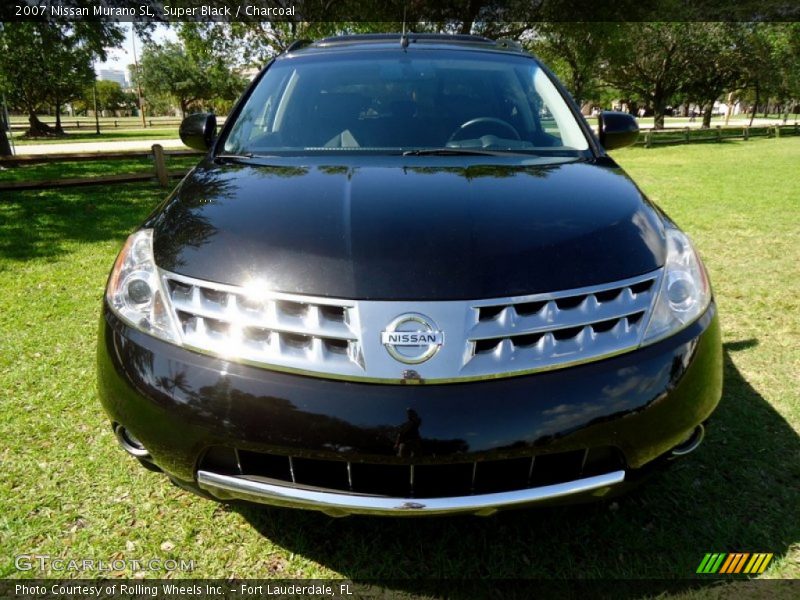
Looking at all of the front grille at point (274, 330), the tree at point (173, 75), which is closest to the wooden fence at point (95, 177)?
the front grille at point (274, 330)

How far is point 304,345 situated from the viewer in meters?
1.50

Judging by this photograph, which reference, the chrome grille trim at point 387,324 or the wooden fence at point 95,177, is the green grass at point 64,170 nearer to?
the wooden fence at point 95,177

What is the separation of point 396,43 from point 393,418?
240cm

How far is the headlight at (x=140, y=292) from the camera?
1.62 metres

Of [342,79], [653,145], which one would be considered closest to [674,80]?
[653,145]

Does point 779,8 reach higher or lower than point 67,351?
higher

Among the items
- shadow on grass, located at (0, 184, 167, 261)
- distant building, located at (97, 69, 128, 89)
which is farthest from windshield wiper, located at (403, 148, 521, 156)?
distant building, located at (97, 69, 128, 89)

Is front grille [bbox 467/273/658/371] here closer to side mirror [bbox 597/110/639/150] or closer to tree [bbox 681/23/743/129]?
side mirror [bbox 597/110/639/150]

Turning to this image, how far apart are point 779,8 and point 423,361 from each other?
36.0m

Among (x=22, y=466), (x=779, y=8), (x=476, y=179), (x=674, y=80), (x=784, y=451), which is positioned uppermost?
(x=779, y=8)

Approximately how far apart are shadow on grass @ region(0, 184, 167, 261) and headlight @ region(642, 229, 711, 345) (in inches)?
219

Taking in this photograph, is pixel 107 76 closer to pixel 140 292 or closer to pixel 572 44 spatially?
pixel 572 44

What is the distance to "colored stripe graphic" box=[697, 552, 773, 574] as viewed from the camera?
6.14ft

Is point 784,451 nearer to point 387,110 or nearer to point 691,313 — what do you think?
point 691,313
